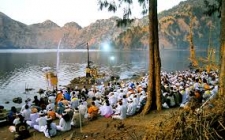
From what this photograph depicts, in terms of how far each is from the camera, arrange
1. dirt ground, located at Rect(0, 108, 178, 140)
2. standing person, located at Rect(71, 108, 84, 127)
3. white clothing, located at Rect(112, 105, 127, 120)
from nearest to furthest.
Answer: dirt ground, located at Rect(0, 108, 178, 140), standing person, located at Rect(71, 108, 84, 127), white clothing, located at Rect(112, 105, 127, 120)

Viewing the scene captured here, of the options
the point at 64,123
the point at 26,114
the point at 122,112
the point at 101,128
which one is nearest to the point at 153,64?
the point at 122,112

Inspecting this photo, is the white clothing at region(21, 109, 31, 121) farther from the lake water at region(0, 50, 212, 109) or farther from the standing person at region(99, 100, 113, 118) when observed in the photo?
the lake water at region(0, 50, 212, 109)

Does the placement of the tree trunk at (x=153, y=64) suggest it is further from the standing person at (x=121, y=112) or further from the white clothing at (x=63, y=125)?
the white clothing at (x=63, y=125)

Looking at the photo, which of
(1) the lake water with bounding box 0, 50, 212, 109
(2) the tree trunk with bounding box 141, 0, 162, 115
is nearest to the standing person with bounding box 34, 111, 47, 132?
(2) the tree trunk with bounding box 141, 0, 162, 115

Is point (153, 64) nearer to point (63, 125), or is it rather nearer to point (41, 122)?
point (63, 125)

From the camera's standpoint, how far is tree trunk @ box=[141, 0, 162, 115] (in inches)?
517

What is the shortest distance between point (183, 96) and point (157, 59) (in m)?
4.47

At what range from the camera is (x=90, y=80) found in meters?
41.2

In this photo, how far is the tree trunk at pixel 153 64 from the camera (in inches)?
517

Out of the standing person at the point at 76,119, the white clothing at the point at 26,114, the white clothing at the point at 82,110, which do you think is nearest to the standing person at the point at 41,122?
the standing person at the point at 76,119

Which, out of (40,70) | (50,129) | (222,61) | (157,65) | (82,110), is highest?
(222,61)

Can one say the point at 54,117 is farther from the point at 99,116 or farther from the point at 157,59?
the point at 157,59

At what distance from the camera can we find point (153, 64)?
1365 cm

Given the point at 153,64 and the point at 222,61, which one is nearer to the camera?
→ the point at 222,61
